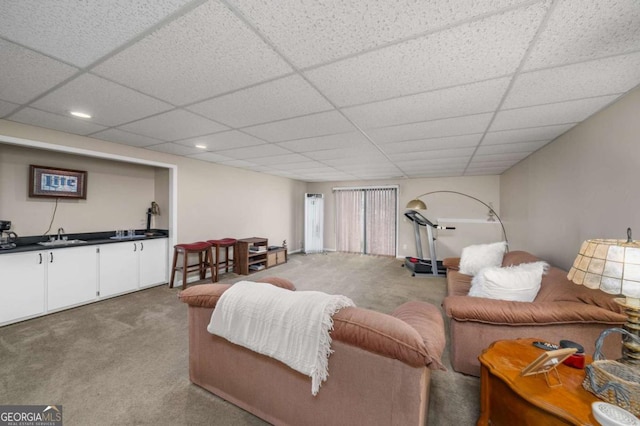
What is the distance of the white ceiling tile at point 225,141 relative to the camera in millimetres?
2867

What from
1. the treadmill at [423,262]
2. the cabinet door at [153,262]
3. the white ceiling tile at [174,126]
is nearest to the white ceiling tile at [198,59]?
the white ceiling tile at [174,126]

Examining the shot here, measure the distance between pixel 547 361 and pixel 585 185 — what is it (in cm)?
192

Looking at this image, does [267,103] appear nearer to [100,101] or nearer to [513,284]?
[100,101]

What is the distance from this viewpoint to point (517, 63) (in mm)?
1373

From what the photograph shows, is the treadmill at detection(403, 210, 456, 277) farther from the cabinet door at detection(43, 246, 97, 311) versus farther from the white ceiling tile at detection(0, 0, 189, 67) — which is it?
the cabinet door at detection(43, 246, 97, 311)

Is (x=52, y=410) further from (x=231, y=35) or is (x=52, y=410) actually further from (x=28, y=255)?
(x=231, y=35)

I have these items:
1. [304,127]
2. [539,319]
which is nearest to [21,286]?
[304,127]

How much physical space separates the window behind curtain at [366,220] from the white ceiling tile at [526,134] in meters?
3.64

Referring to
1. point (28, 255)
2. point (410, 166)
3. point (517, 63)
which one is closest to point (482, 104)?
point (517, 63)

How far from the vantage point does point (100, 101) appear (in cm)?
202

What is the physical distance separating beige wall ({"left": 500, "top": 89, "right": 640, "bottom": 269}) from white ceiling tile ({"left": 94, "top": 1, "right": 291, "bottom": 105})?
2.43m

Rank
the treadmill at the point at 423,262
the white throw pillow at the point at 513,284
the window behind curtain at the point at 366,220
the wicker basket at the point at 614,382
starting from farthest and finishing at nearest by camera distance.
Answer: the window behind curtain at the point at 366,220 < the treadmill at the point at 423,262 < the white throw pillow at the point at 513,284 < the wicker basket at the point at 614,382

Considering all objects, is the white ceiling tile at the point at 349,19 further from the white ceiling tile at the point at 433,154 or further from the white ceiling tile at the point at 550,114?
the white ceiling tile at the point at 433,154

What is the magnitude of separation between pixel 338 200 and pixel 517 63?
599cm
